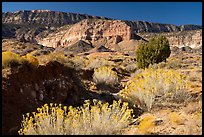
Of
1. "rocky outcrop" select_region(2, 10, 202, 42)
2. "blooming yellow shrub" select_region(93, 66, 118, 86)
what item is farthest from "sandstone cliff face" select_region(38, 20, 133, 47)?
"blooming yellow shrub" select_region(93, 66, 118, 86)

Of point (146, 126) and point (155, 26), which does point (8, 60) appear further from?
point (155, 26)

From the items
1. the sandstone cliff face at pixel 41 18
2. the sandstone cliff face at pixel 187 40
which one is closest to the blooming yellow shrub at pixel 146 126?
the sandstone cliff face at pixel 187 40

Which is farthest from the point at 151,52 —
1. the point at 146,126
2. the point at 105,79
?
the point at 146,126

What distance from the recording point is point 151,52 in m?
20.9

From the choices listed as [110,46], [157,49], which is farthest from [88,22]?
[157,49]

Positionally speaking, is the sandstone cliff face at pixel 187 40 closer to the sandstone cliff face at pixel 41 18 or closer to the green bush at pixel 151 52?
the sandstone cliff face at pixel 41 18

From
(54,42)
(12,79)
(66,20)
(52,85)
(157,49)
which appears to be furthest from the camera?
(66,20)

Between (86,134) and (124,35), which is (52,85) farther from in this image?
(124,35)

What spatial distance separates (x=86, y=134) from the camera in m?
4.54

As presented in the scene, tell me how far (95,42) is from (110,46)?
861 centimetres

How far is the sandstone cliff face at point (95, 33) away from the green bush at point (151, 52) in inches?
2953

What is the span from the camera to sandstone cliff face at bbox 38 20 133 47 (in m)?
99.6

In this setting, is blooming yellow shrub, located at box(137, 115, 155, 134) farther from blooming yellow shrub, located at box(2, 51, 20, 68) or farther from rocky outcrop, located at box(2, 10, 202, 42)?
rocky outcrop, located at box(2, 10, 202, 42)

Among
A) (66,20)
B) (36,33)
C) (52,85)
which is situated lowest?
(52,85)
